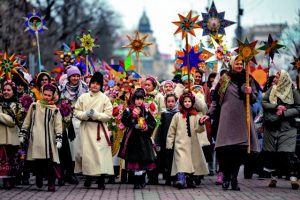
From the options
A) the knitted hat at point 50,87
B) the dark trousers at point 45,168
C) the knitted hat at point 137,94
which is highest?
the knitted hat at point 50,87

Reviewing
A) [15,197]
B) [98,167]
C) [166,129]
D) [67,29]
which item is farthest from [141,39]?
[67,29]

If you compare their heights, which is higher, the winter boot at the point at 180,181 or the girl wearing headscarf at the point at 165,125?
the girl wearing headscarf at the point at 165,125

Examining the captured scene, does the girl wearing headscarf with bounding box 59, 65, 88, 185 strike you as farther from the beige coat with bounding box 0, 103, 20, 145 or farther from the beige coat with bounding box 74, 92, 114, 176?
the beige coat with bounding box 0, 103, 20, 145

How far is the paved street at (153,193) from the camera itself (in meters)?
14.3

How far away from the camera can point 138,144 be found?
51.6 feet

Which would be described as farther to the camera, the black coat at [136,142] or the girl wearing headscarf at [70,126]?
the girl wearing headscarf at [70,126]

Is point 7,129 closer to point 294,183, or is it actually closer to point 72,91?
point 72,91

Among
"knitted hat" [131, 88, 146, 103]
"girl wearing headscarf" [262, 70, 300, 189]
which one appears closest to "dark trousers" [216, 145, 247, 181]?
"girl wearing headscarf" [262, 70, 300, 189]

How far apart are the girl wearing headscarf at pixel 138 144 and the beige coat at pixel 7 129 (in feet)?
5.76

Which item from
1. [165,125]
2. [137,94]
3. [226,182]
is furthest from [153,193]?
[165,125]

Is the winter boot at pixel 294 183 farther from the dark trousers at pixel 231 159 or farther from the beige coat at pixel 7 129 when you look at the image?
the beige coat at pixel 7 129

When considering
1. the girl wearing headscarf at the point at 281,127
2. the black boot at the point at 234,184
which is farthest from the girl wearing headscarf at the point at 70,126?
the girl wearing headscarf at the point at 281,127

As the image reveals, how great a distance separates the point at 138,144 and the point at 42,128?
60.8 inches

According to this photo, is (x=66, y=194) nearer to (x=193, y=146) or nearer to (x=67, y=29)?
(x=193, y=146)
